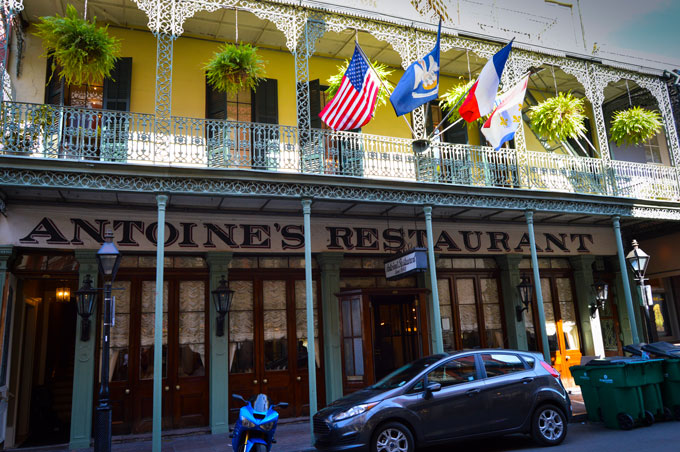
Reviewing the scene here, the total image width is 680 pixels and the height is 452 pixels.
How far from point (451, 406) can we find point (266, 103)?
784 cm

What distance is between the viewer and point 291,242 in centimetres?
1175

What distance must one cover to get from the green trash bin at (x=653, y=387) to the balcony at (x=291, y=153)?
4.60 m

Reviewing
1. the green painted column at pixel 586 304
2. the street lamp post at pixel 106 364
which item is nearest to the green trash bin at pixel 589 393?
the green painted column at pixel 586 304

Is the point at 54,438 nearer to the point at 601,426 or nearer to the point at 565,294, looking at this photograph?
the point at 601,426

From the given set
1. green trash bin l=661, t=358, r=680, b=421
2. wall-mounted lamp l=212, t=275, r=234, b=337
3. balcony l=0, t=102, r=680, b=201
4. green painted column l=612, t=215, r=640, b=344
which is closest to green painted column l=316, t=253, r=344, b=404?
balcony l=0, t=102, r=680, b=201

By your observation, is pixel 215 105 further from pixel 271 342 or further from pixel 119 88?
pixel 271 342

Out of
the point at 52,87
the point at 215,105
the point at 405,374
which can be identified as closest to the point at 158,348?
the point at 405,374

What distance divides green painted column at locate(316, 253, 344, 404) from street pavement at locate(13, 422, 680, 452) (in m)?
1.38

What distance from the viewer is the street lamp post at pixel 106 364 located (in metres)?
7.57

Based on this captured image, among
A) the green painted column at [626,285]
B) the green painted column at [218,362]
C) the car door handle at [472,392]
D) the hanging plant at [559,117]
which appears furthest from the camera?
the hanging plant at [559,117]

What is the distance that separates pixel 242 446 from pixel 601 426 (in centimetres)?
665

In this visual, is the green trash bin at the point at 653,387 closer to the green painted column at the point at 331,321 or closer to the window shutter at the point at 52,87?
the green painted column at the point at 331,321

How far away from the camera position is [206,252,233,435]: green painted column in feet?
34.5

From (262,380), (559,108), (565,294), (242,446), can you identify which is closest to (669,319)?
(565,294)
